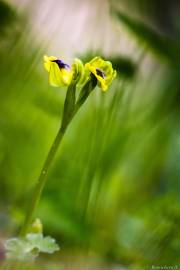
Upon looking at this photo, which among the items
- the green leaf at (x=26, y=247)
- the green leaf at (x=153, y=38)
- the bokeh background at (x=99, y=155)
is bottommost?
the green leaf at (x=26, y=247)

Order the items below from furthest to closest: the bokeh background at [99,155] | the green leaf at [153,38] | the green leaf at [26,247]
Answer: the green leaf at [153,38]
the bokeh background at [99,155]
the green leaf at [26,247]

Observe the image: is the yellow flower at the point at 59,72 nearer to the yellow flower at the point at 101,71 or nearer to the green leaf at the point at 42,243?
the yellow flower at the point at 101,71

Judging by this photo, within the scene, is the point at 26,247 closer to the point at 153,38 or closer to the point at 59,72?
the point at 59,72

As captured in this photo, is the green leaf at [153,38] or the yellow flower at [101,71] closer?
the yellow flower at [101,71]

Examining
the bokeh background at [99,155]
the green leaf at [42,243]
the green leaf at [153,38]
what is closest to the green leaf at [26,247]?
the green leaf at [42,243]

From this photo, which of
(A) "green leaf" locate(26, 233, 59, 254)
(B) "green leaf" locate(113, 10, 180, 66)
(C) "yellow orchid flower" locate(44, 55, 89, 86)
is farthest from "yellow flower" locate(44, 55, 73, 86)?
(B) "green leaf" locate(113, 10, 180, 66)

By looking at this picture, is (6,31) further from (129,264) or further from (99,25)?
(99,25)
